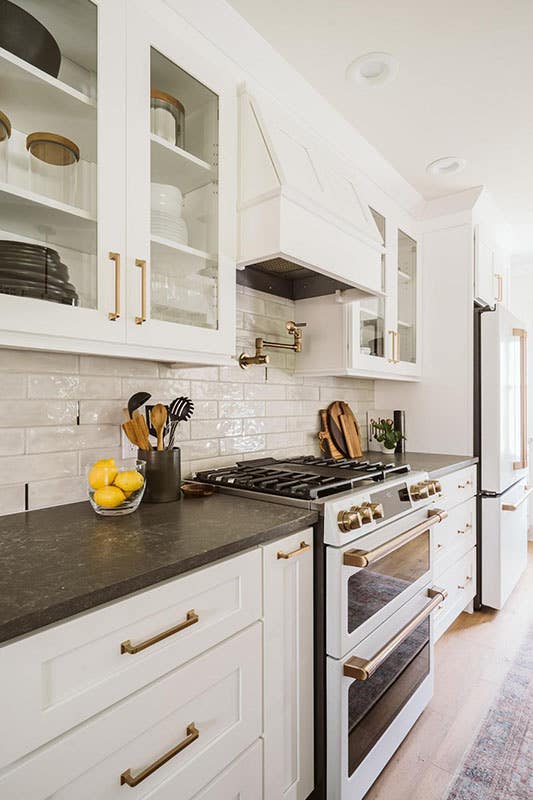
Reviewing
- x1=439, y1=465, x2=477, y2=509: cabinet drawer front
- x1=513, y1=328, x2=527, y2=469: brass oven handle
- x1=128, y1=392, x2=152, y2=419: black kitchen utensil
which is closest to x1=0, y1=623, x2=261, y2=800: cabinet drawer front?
x1=128, y1=392, x2=152, y2=419: black kitchen utensil

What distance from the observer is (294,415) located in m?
2.38

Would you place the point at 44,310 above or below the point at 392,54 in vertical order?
below

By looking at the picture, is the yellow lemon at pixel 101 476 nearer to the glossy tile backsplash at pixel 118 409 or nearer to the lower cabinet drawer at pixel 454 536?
the glossy tile backsplash at pixel 118 409

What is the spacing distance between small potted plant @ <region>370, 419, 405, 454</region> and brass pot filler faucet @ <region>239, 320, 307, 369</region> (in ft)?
2.82

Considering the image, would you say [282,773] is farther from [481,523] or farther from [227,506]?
[481,523]

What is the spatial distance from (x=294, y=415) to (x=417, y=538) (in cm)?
88

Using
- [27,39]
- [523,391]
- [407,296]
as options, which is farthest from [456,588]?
[27,39]

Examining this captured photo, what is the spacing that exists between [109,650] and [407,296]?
2.58 metres

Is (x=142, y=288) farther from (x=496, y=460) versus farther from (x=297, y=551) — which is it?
(x=496, y=460)

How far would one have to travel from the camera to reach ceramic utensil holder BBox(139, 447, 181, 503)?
4.77 feet

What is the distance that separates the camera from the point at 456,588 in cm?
248

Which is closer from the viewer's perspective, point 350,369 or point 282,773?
point 282,773

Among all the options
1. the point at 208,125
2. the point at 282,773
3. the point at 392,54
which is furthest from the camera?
the point at 392,54

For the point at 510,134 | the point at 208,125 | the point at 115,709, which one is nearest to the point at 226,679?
the point at 115,709
